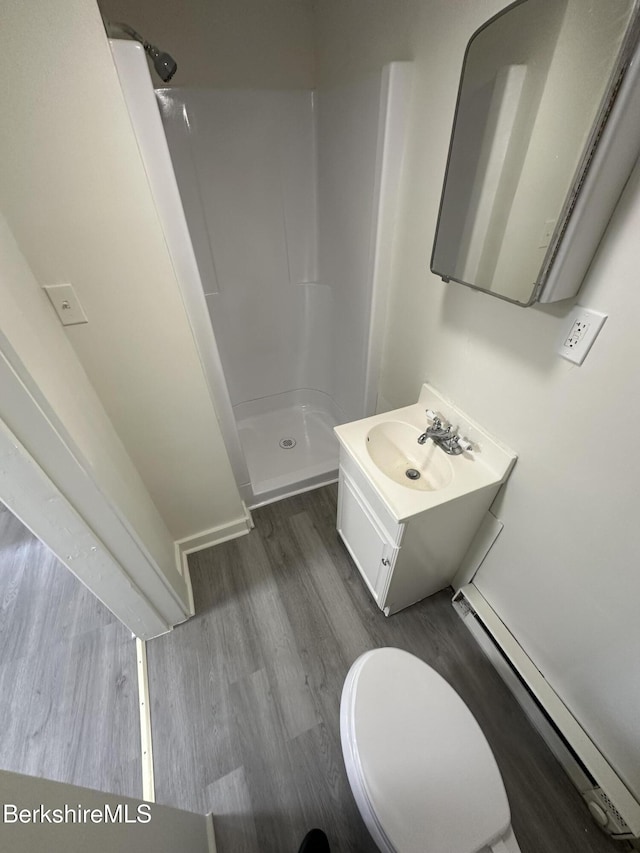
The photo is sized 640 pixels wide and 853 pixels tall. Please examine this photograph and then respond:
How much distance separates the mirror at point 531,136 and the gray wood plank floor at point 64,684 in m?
1.77

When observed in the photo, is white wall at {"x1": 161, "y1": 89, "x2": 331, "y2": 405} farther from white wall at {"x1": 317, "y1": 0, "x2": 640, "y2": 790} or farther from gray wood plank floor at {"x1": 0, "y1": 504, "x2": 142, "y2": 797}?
gray wood plank floor at {"x1": 0, "y1": 504, "x2": 142, "y2": 797}

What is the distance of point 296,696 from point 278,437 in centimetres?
136

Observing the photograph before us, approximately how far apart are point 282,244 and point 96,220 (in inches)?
49.8

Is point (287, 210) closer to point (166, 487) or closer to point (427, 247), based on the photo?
point (427, 247)

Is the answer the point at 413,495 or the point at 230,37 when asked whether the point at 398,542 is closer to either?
the point at 413,495

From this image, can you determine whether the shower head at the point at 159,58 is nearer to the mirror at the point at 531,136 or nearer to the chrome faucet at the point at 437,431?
the mirror at the point at 531,136

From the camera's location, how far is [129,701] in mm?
1138

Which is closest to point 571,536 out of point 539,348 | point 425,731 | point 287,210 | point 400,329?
point 539,348

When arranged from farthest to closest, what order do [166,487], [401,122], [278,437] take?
[278,437] → [166,487] → [401,122]

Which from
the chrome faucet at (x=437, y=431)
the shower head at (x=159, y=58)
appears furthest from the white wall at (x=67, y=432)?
the chrome faucet at (x=437, y=431)

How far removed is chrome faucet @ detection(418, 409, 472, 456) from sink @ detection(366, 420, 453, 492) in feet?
0.12

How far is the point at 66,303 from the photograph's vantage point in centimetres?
85

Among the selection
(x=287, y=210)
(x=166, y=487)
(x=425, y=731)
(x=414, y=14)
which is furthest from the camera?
(x=287, y=210)

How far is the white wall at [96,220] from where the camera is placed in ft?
2.12
